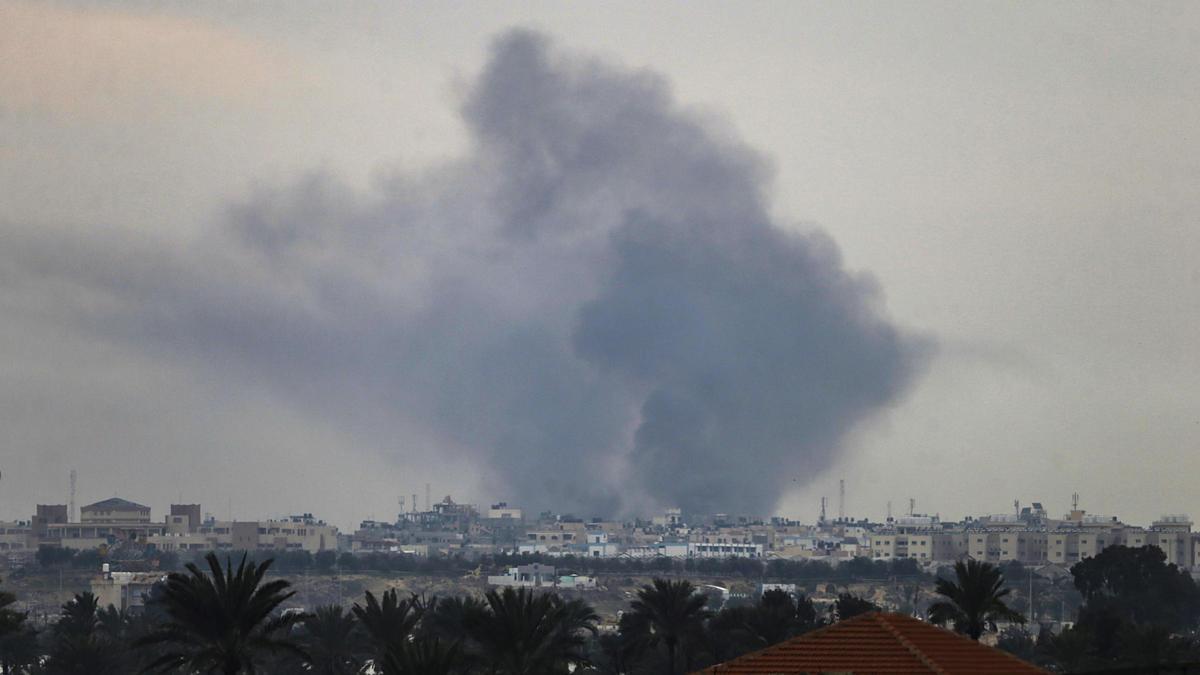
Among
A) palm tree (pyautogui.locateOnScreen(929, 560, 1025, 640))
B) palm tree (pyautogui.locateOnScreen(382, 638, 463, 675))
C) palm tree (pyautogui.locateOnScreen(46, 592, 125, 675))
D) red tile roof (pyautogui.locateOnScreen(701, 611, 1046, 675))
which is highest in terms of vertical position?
palm tree (pyautogui.locateOnScreen(929, 560, 1025, 640))

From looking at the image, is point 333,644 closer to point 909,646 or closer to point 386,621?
point 386,621

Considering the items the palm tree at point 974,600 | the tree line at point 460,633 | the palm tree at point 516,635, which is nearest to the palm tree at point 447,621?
the tree line at point 460,633

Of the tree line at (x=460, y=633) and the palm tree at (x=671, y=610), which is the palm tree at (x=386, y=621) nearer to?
the tree line at (x=460, y=633)

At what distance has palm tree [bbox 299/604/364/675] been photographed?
103000 millimetres

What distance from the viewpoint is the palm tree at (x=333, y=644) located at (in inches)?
4055

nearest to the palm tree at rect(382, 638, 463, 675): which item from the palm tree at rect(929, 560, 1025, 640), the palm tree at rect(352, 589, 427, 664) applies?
the palm tree at rect(929, 560, 1025, 640)

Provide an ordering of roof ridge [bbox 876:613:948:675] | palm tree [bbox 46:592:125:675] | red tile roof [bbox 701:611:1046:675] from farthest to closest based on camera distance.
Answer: palm tree [bbox 46:592:125:675] < red tile roof [bbox 701:611:1046:675] < roof ridge [bbox 876:613:948:675]

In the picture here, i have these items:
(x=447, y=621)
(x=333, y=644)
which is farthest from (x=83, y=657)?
(x=447, y=621)

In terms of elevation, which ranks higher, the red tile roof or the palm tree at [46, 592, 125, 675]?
the red tile roof

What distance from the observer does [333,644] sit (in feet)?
338

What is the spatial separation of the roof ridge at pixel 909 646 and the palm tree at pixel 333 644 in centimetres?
5072

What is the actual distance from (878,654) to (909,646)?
0.74 metres

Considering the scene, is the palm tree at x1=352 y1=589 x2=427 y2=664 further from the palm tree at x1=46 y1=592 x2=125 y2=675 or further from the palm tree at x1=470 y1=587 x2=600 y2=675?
the palm tree at x1=470 y1=587 x2=600 y2=675

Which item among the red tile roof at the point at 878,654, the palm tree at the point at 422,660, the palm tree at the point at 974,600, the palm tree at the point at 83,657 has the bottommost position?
the palm tree at the point at 83,657
